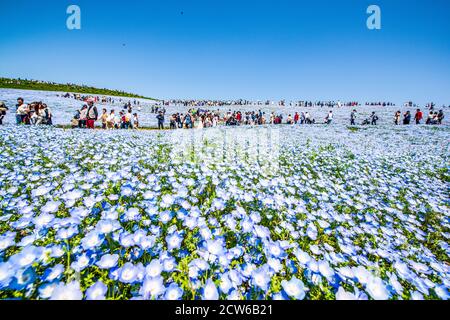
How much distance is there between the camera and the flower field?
161cm

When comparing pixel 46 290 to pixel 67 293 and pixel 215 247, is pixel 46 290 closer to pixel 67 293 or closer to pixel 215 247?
pixel 67 293

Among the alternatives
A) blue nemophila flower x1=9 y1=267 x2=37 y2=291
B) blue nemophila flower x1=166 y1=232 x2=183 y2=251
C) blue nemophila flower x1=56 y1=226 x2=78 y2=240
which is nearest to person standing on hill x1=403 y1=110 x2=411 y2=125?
blue nemophila flower x1=166 y1=232 x2=183 y2=251

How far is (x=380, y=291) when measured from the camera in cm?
157

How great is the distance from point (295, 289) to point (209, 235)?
Answer: 0.88 metres

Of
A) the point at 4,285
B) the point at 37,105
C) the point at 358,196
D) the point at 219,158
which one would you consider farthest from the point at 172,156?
the point at 37,105

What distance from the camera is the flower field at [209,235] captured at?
5.28 ft

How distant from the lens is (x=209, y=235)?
216 cm

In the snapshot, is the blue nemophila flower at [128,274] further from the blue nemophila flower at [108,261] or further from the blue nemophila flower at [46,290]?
the blue nemophila flower at [46,290]

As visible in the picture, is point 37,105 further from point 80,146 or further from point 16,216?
point 16,216

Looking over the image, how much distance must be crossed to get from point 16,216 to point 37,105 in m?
13.3

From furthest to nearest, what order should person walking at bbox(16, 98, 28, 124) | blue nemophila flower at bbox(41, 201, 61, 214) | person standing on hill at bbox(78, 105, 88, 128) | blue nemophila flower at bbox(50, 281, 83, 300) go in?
person standing on hill at bbox(78, 105, 88, 128) < person walking at bbox(16, 98, 28, 124) < blue nemophila flower at bbox(41, 201, 61, 214) < blue nemophila flower at bbox(50, 281, 83, 300)

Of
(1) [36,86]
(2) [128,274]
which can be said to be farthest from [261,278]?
(1) [36,86]

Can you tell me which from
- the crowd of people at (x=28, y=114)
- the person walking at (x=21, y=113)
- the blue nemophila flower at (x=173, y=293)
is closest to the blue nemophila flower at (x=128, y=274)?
the blue nemophila flower at (x=173, y=293)

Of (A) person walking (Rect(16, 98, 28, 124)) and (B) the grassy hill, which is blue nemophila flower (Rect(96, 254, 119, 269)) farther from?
(B) the grassy hill
